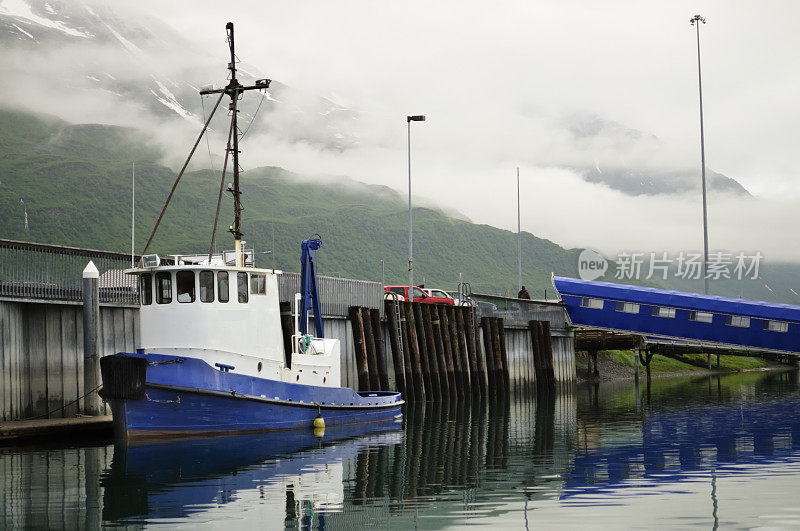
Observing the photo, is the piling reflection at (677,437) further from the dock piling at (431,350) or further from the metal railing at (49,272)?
the metal railing at (49,272)

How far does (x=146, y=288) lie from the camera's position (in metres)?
30.0

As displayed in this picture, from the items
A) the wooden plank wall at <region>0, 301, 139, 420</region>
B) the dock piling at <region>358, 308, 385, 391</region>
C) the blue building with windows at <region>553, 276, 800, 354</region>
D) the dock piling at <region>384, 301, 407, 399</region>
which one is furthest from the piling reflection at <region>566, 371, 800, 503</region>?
the wooden plank wall at <region>0, 301, 139, 420</region>

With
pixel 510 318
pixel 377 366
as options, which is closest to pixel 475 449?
A: pixel 377 366

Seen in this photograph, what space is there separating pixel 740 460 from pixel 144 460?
1405 cm

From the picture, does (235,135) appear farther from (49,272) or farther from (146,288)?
(49,272)

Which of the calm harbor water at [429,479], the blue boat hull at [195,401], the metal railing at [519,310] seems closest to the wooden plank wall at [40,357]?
the calm harbor water at [429,479]

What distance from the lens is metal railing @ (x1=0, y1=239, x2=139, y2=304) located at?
93.6 ft

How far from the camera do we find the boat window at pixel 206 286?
Result: 97.2ft

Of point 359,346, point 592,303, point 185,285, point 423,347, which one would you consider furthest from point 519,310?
point 185,285

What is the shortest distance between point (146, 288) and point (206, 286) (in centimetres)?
187

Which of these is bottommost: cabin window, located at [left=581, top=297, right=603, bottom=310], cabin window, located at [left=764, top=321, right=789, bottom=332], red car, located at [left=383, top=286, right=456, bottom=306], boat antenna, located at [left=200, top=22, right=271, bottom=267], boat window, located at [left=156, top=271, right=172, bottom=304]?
cabin window, located at [left=764, top=321, right=789, bottom=332]

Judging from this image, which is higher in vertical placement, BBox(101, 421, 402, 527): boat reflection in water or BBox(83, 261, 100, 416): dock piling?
BBox(83, 261, 100, 416): dock piling

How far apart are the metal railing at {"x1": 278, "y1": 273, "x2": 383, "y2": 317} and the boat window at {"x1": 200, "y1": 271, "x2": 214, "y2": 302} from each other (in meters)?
7.87

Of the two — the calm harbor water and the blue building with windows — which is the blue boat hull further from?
the blue building with windows
